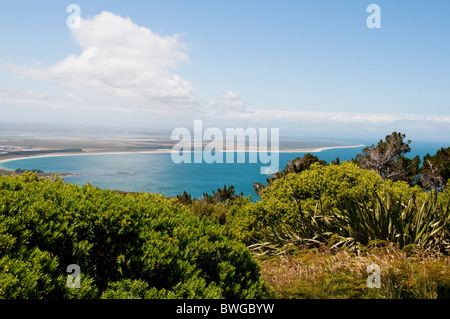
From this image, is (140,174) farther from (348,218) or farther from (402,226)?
(402,226)

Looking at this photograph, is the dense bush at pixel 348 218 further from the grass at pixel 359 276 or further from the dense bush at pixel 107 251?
the dense bush at pixel 107 251

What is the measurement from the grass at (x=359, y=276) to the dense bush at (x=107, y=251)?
1.10 metres

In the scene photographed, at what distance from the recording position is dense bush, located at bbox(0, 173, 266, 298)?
2.54 metres

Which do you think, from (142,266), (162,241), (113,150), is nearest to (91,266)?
(142,266)

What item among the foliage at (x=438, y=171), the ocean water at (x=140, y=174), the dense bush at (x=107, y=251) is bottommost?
the ocean water at (x=140, y=174)

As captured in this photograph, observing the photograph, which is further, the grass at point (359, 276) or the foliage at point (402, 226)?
the foliage at point (402, 226)

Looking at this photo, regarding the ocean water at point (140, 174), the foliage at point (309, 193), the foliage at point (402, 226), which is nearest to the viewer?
the foliage at point (402, 226)

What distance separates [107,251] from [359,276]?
11.4ft

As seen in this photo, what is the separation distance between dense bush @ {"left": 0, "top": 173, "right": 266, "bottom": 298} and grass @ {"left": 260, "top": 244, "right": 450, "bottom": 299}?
Answer: 3.60 ft

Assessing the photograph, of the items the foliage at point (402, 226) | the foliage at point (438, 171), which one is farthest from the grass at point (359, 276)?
the foliage at point (438, 171)

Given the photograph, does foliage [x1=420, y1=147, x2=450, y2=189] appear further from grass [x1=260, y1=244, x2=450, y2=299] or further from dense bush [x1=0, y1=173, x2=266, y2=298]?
dense bush [x1=0, y1=173, x2=266, y2=298]

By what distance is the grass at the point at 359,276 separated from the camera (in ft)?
13.1

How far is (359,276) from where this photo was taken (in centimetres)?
451

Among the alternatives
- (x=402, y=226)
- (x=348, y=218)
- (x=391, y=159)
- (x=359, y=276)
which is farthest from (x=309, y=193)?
(x=391, y=159)
